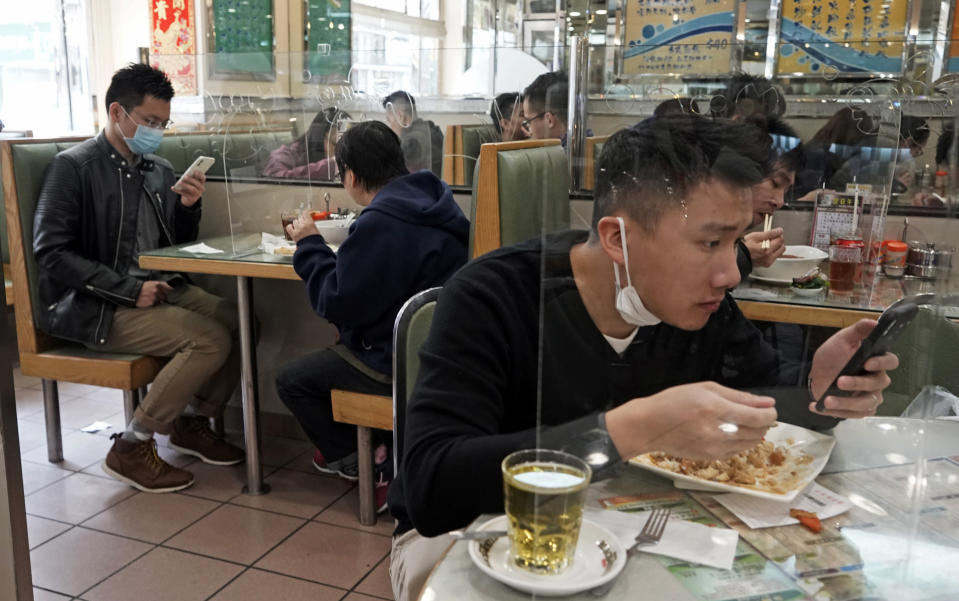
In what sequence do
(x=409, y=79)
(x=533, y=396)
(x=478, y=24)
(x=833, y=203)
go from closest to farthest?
(x=533, y=396)
(x=833, y=203)
(x=409, y=79)
(x=478, y=24)

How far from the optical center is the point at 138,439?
2.71m

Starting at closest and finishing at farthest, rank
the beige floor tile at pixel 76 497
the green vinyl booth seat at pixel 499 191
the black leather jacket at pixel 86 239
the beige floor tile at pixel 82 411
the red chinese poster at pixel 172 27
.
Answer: the green vinyl booth seat at pixel 499 191 < the beige floor tile at pixel 76 497 < the black leather jacket at pixel 86 239 < the beige floor tile at pixel 82 411 < the red chinese poster at pixel 172 27

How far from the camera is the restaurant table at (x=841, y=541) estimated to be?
66cm

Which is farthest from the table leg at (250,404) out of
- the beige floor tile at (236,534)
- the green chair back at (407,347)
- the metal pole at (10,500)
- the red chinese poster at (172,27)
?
the red chinese poster at (172,27)

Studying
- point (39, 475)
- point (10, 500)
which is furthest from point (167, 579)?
point (10, 500)

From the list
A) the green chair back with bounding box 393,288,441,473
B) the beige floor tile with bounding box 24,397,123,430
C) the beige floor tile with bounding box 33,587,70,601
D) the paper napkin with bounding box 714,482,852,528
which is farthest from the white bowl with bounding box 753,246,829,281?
the beige floor tile with bounding box 24,397,123,430

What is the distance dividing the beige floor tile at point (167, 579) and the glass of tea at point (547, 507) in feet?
5.39

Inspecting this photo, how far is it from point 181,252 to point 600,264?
90.1 inches

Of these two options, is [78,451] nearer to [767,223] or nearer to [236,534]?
[236,534]

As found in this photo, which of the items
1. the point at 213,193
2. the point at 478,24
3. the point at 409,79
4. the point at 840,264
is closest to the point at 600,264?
the point at 840,264

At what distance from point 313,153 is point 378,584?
160 centimetres

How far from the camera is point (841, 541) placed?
0.69 m

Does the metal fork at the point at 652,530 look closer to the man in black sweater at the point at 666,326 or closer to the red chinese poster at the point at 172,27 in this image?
the man in black sweater at the point at 666,326

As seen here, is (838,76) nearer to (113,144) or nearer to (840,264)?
(840,264)
